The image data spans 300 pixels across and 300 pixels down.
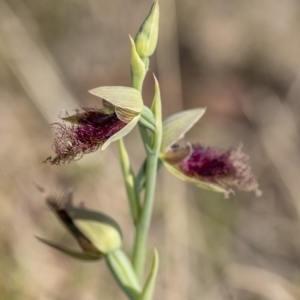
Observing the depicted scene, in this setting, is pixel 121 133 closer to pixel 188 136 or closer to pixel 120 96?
pixel 120 96

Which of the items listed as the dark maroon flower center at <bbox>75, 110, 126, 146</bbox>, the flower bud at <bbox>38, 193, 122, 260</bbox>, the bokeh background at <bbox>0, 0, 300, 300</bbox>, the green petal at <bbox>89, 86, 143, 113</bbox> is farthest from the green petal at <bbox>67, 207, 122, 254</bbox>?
the bokeh background at <bbox>0, 0, 300, 300</bbox>

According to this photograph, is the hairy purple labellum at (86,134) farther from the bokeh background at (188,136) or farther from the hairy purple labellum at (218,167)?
the bokeh background at (188,136)

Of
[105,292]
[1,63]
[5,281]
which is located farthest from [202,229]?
[1,63]

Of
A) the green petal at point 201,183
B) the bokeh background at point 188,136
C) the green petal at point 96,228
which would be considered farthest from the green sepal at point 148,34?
the bokeh background at point 188,136

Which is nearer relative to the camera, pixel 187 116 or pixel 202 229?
pixel 187 116

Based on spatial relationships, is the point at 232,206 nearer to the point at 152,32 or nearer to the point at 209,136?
the point at 209,136

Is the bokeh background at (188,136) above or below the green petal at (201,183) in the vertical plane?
below
